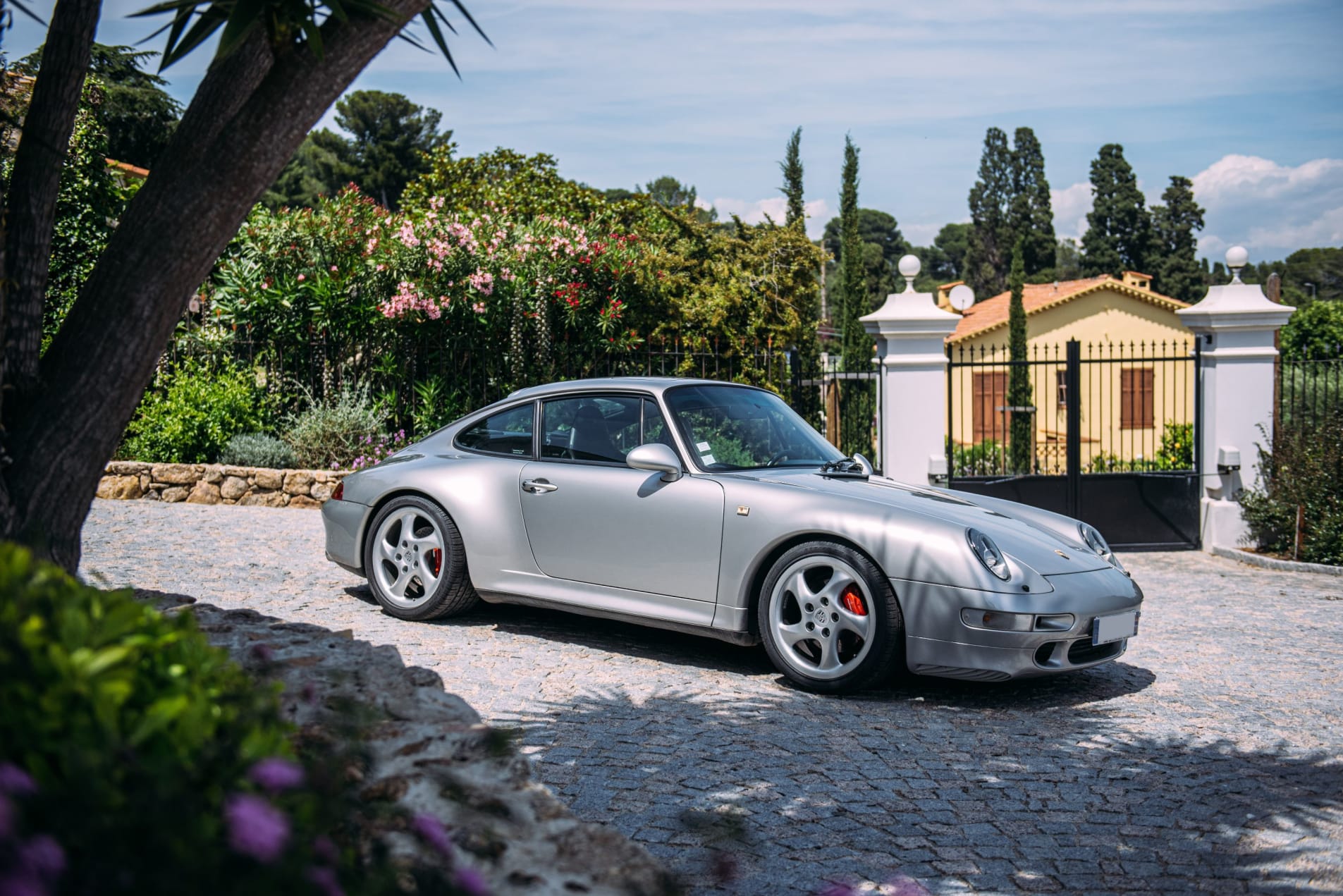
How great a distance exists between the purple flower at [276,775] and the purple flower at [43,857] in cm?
26

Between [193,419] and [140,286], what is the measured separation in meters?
10.2

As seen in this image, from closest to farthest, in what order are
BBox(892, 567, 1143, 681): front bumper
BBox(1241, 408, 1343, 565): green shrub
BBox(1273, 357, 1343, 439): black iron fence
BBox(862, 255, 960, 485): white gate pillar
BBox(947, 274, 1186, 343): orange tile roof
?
1. BBox(892, 567, 1143, 681): front bumper
2. BBox(1241, 408, 1343, 565): green shrub
3. BBox(1273, 357, 1343, 439): black iron fence
4. BBox(862, 255, 960, 485): white gate pillar
5. BBox(947, 274, 1186, 343): orange tile roof

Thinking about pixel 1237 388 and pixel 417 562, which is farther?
pixel 1237 388

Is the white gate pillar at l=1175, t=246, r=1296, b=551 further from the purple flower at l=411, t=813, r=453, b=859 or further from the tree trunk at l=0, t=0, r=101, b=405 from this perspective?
the purple flower at l=411, t=813, r=453, b=859

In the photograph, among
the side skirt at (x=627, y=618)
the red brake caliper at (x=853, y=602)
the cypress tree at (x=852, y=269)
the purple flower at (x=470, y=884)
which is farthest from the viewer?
the cypress tree at (x=852, y=269)

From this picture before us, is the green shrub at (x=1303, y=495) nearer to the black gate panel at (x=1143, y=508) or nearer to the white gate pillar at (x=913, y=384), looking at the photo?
the black gate panel at (x=1143, y=508)

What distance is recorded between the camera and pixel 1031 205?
8831 cm

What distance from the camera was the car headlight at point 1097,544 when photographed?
5852 millimetres

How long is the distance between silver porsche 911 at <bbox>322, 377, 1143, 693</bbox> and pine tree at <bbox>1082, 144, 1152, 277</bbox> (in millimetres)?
78878

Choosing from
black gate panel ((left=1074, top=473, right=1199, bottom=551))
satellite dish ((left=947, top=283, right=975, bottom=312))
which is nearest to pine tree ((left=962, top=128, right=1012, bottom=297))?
satellite dish ((left=947, top=283, right=975, bottom=312))

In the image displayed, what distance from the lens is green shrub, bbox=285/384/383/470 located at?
12461 mm

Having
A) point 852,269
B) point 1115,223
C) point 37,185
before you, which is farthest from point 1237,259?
point 1115,223

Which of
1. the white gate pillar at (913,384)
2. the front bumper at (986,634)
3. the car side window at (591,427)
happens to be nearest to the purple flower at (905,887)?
the front bumper at (986,634)

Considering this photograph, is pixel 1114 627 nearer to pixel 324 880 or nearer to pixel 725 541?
pixel 725 541
